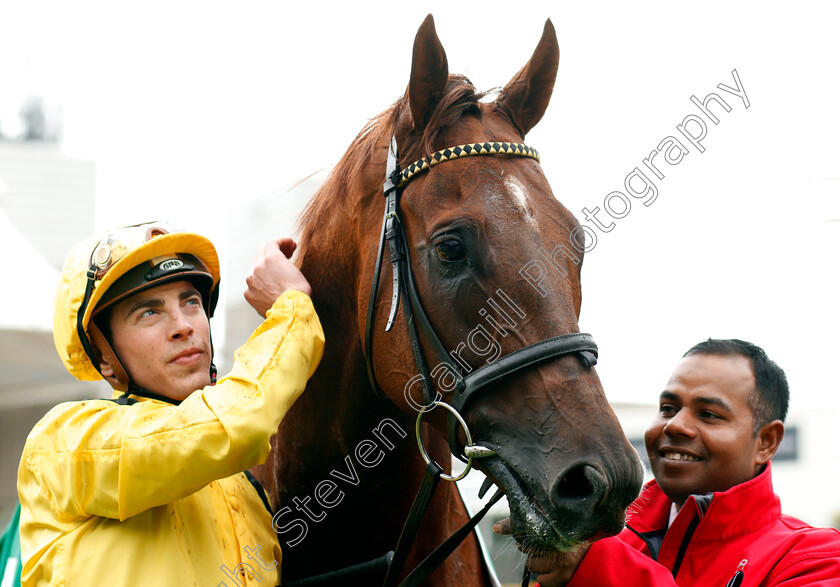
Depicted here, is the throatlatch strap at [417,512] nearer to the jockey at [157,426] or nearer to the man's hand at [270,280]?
the jockey at [157,426]

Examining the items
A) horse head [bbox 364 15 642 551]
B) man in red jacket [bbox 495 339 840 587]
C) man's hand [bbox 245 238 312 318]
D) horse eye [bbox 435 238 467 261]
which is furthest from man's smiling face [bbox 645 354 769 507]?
man's hand [bbox 245 238 312 318]

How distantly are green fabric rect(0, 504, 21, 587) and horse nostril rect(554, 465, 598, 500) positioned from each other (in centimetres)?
162

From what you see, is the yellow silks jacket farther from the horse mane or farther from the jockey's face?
the horse mane

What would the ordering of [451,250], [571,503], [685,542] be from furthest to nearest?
[685,542], [451,250], [571,503]

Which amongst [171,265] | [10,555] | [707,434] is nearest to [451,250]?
[171,265]

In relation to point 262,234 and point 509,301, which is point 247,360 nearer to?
point 509,301

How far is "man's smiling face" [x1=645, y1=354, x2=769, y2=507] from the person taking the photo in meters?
2.27

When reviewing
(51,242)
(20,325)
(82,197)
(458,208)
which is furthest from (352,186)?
(82,197)

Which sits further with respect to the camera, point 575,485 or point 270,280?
point 270,280

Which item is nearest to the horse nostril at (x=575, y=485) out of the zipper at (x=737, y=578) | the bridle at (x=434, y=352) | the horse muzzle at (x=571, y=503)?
the horse muzzle at (x=571, y=503)

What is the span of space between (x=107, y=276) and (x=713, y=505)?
1.88 m

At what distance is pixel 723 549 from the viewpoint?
214cm

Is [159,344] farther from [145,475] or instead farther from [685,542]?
[685,542]

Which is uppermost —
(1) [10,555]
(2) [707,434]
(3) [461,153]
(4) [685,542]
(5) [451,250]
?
(3) [461,153]
